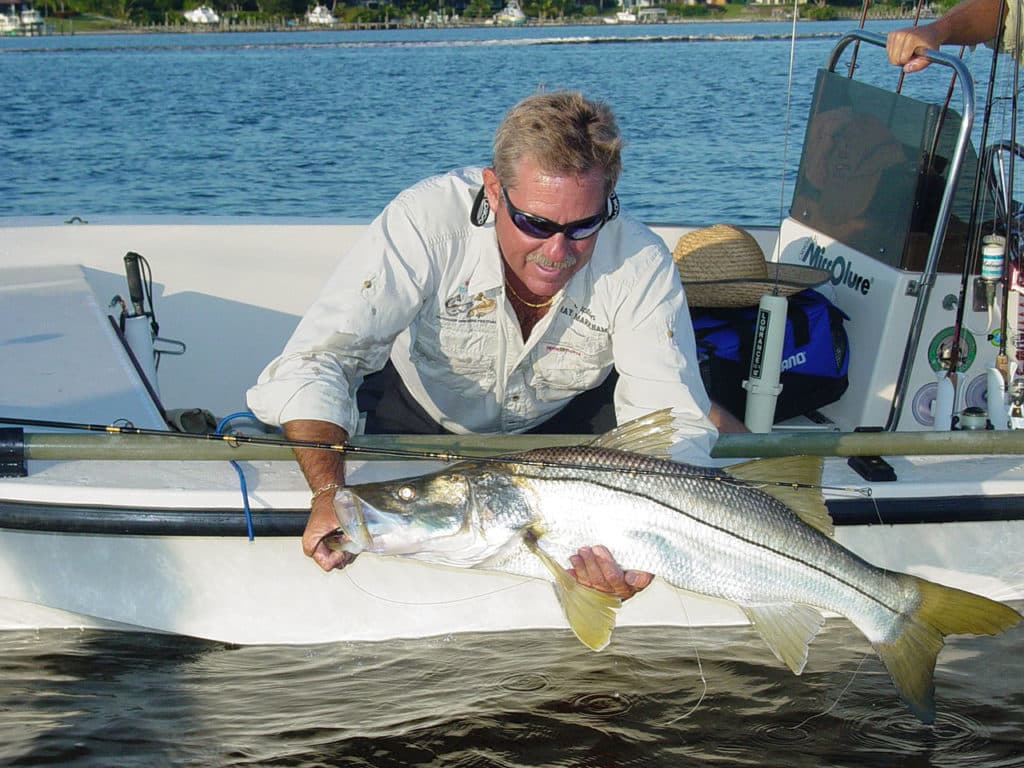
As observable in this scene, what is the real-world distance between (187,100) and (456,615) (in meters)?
31.4

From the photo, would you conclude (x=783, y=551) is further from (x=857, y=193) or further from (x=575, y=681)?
(x=857, y=193)

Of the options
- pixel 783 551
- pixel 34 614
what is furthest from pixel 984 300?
pixel 34 614

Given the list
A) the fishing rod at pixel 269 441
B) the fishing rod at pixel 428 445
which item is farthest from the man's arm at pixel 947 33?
the fishing rod at pixel 269 441

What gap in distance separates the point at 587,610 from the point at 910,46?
2863 mm

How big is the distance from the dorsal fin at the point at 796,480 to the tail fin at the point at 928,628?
0.31 metres

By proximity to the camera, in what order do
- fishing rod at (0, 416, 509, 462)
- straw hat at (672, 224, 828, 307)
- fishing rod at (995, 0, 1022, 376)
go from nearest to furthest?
fishing rod at (0, 416, 509, 462), fishing rod at (995, 0, 1022, 376), straw hat at (672, 224, 828, 307)

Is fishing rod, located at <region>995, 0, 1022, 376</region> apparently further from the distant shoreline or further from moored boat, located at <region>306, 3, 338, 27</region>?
moored boat, located at <region>306, 3, 338, 27</region>

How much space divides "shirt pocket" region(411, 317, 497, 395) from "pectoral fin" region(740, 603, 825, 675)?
1309 mm

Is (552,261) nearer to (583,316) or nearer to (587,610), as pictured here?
(583,316)

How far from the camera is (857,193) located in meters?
5.32

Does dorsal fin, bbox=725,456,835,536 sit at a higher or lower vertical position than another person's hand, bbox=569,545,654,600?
higher

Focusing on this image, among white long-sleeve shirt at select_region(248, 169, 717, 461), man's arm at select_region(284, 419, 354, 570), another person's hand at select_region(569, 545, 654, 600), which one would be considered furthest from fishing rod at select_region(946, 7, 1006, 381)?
man's arm at select_region(284, 419, 354, 570)

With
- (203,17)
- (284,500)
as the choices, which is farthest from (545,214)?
(203,17)

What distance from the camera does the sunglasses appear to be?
3.48 metres
